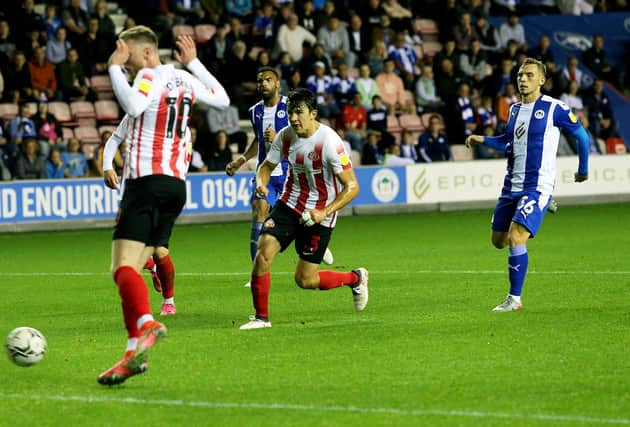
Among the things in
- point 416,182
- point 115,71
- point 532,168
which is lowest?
point 416,182

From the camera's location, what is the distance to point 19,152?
21.8 metres

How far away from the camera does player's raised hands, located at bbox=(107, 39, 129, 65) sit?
24.7 ft

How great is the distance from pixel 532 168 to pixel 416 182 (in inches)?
532

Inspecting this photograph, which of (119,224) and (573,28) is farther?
(573,28)

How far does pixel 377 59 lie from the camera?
90.4 feet

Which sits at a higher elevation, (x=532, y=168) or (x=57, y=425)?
(x=532, y=168)

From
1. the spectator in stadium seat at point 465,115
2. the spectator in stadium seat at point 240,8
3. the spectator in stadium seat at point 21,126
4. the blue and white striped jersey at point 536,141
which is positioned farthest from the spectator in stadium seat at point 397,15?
the blue and white striped jersey at point 536,141

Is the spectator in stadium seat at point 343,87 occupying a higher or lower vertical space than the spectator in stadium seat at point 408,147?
higher

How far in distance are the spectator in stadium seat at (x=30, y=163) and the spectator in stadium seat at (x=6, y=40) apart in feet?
9.35

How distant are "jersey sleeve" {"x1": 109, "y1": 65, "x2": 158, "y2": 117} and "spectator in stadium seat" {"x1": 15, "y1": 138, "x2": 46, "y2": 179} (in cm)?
1432

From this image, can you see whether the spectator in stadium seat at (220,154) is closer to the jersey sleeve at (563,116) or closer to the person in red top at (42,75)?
the person in red top at (42,75)

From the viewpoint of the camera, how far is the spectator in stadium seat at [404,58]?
2802cm

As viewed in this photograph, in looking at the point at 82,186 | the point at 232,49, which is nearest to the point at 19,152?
the point at 82,186

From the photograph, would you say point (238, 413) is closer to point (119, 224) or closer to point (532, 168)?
point (119, 224)
